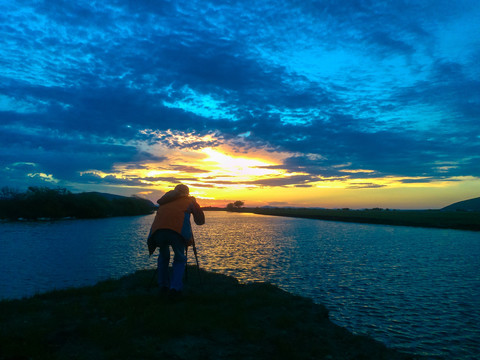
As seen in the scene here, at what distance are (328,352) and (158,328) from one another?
4398mm

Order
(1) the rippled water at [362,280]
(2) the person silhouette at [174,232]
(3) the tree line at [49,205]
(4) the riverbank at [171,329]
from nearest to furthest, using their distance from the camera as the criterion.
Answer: (4) the riverbank at [171,329] < (2) the person silhouette at [174,232] < (1) the rippled water at [362,280] < (3) the tree line at [49,205]

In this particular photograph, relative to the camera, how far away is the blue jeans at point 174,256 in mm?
10547

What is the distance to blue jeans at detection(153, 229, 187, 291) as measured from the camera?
1055 centimetres

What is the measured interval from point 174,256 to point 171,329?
9.79ft

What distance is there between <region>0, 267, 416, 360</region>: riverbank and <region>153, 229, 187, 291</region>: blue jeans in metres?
0.67

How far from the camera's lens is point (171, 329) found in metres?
8.08

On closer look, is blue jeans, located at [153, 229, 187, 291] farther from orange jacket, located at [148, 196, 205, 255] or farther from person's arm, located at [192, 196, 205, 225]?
person's arm, located at [192, 196, 205, 225]

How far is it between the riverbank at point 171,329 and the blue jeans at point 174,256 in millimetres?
673

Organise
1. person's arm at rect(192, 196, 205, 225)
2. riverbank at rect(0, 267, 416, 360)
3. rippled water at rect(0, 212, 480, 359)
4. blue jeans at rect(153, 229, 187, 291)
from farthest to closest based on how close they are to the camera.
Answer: rippled water at rect(0, 212, 480, 359), person's arm at rect(192, 196, 205, 225), blue jeans at rect(153, 229, 187, 291), riverbank at rect(0, 267, 416, 360)

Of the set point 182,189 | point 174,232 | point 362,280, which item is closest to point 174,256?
point 174,232

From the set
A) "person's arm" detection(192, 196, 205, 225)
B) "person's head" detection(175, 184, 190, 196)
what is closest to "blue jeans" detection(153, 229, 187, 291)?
"person's arm" detection(192, 196, 205, 225)

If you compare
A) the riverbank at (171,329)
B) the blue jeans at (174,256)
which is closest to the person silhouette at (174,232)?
the blue jeans at (174,256)

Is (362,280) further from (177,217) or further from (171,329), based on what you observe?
(171,329)

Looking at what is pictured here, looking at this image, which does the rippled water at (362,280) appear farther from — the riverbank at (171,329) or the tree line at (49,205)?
the tree line at (49,205)
